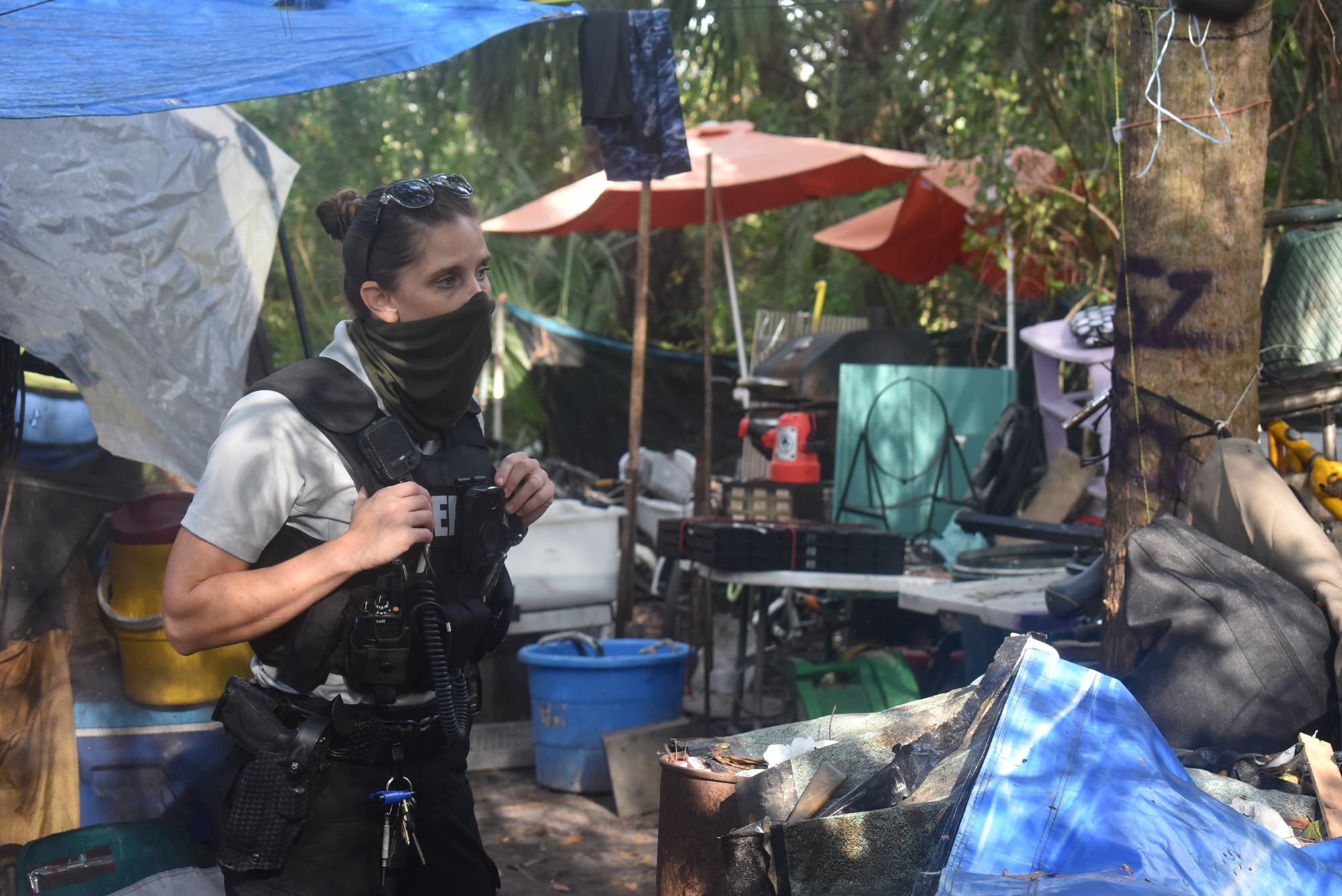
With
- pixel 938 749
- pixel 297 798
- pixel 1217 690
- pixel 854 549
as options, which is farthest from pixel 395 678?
pixel 854 549

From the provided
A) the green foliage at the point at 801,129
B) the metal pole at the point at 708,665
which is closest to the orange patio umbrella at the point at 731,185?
the green foliage at the point at 801,129

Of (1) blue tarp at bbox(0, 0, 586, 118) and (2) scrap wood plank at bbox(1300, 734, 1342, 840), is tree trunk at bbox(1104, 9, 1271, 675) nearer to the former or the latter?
(2) scrap wood plank at bbox(1300, 734, 1342, 840)

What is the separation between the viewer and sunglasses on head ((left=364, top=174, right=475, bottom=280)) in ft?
6.86

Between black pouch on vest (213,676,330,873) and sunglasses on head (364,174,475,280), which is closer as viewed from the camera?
black pouch on vest (213,676,330,873)

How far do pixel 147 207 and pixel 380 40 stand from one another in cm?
126

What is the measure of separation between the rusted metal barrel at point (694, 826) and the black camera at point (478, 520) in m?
0.80

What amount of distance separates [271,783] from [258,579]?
36 centimetres

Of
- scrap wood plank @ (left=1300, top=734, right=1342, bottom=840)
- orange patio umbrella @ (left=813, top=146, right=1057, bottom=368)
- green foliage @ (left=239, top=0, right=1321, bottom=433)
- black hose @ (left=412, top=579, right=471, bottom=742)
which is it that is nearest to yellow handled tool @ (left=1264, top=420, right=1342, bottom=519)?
scrap wood plank @ (left=1300, top=734, right=1342, bottom=840)

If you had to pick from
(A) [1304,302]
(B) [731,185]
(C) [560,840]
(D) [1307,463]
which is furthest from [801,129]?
(D) [1307,463]

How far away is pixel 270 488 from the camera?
188cm

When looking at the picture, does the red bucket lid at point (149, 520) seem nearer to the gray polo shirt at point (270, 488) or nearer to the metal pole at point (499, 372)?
the gray polo shirt at point (270, 488)

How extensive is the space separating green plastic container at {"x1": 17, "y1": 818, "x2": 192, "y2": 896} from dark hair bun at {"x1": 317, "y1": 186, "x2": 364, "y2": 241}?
6.82ft

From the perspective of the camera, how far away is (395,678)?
1.95m

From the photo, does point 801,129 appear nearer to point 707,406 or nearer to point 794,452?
point 707,406
